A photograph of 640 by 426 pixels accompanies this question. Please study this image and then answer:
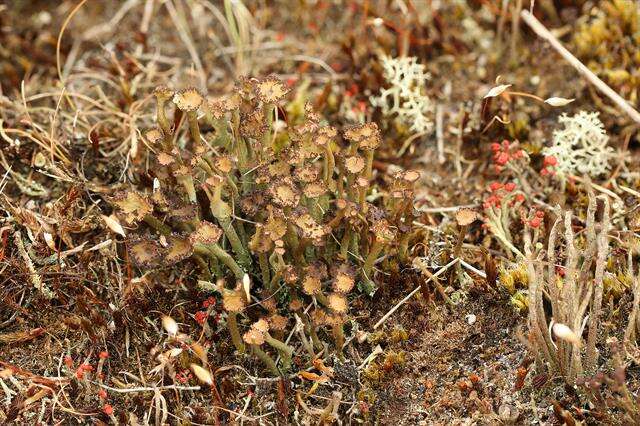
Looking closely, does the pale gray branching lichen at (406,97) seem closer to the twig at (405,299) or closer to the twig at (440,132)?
the twig at (440,132)

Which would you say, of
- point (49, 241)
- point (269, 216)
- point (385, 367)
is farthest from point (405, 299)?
point (49, 241)

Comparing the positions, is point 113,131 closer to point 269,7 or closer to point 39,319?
point 39,319

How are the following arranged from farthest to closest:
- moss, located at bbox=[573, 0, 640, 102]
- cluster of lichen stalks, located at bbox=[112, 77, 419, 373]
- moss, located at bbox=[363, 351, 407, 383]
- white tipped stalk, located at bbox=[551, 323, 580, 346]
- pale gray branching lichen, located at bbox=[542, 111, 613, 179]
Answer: moss, located at bbox=[573, 0, 640, 102]
pale gray branching lichen, located at bbox=[542, 111, 613, 179]
moss, located at bbox=[363, 351, 407, 383]
cluster of lichen stalks, located at bbox=[112, 77, 419, 373]
white tipped stalk, located at bbox=[551, 323, 580, 346]

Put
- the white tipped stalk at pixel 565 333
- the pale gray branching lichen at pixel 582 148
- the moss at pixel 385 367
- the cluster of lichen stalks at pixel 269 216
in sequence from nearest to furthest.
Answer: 1. the white tipped stalk at pixel 565 333
2. the cluster of lichen stalks at pixel 269 216
3. the moss at pixel 385 367
4. the pale gray branching lichen at pixel 582 148

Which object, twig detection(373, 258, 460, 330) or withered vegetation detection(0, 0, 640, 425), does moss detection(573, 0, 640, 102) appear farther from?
twig detection(373, 258, 460, 330)

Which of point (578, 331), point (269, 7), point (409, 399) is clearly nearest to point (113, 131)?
point (269, 7)

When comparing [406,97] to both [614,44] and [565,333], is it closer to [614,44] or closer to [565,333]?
[614,44]

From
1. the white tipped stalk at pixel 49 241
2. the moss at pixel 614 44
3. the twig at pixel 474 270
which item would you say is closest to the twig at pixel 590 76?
the moss at pixel 614 44

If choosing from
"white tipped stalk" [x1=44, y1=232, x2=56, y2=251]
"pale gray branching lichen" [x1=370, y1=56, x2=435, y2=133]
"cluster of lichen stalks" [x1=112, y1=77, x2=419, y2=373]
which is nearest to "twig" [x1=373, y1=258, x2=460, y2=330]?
"cluster of lichen stalks" [x1=112, y1=77, x2=419, y2=373]
